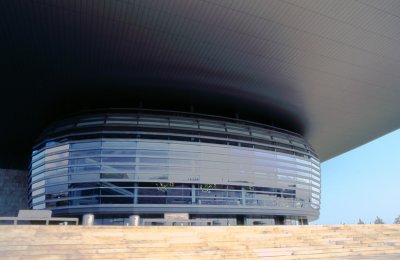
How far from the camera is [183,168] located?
2464 centimetres

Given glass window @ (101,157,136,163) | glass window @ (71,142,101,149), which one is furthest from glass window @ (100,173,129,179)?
glass window @ (71,142,101,149)

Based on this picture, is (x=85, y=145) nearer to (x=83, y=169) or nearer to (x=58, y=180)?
(x=83, y=169)

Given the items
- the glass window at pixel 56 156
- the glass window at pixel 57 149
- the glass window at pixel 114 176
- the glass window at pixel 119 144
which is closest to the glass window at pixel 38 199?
the glass window at pixel 56 156

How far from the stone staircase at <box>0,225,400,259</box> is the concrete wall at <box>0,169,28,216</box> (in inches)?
1465

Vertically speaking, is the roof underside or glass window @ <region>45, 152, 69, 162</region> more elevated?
the roof underside

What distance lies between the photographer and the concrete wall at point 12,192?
139ft

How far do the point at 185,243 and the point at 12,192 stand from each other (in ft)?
135

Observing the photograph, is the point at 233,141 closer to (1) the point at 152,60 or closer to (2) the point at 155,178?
(2) the point at 155,178

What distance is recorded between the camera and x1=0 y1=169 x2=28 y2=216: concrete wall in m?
42.2

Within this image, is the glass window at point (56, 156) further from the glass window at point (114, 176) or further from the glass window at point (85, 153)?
the glass window at point (114, 176)

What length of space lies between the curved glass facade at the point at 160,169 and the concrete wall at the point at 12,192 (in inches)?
713

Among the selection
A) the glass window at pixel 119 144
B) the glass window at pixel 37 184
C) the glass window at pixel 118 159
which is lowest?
the glass window at pixel 37 184

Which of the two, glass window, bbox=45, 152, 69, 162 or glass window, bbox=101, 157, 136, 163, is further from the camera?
glass window, bbox=45, 152, 69, 162

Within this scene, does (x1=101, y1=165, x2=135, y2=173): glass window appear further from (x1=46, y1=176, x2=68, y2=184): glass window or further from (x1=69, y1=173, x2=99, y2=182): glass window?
(x1=46, y1=176, x2=68, y2=184): glass window
